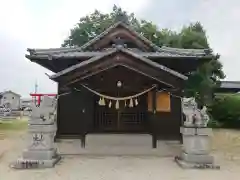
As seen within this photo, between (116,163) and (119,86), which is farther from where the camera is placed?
(119,86)

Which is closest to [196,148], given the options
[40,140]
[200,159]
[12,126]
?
[200,159]

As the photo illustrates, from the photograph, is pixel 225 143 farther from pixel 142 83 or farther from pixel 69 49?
pixel 69 49

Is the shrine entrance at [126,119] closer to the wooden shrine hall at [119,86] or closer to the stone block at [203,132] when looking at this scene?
the wooden shrine hall at [119,86]

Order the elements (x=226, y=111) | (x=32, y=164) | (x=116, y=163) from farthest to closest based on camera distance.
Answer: (x=226, y=111), (x=116, y=163), (x=32, y=164)

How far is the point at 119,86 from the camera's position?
41.9 ft

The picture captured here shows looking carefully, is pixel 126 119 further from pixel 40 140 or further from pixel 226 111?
pixel 226 111

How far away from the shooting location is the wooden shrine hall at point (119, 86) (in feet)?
39.5

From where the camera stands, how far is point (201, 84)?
2252 centimetres

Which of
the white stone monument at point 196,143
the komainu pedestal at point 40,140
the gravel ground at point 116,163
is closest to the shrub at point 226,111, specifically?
the gravel ground at point 116,163

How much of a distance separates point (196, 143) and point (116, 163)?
2.62 m

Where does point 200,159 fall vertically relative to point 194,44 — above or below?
below

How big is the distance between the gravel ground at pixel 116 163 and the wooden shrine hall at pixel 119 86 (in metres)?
0.60

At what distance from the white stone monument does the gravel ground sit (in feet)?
1.37

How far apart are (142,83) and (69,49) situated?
5.52 metres
